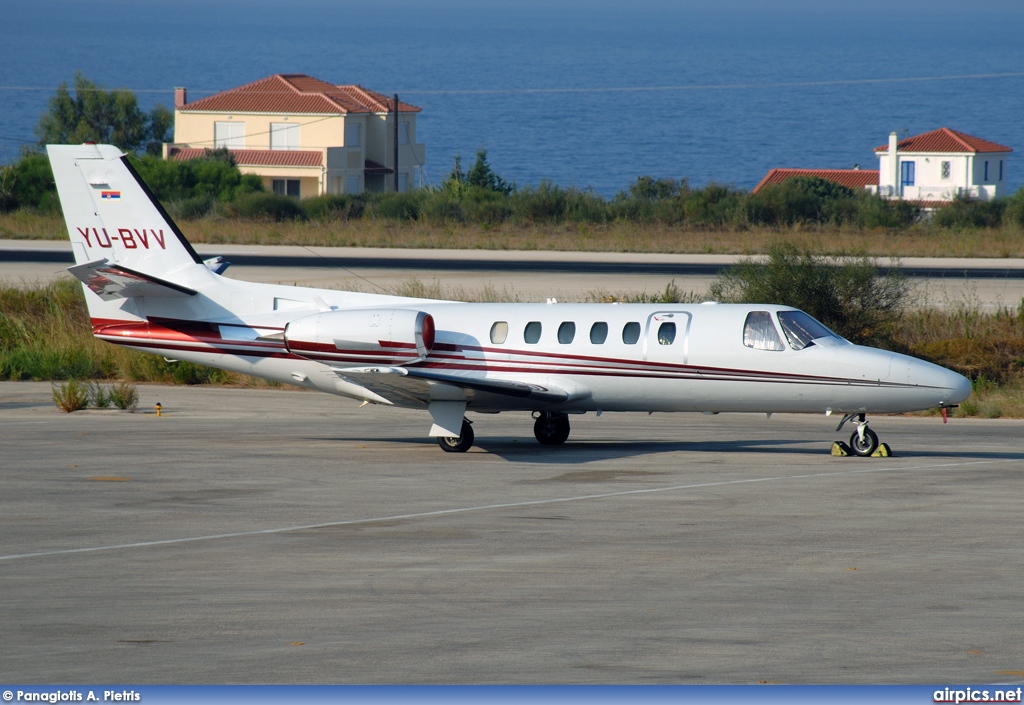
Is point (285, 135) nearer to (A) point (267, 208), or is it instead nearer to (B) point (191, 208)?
(B) point (191, 208)

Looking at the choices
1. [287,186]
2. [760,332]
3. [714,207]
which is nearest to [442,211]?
[714,207]

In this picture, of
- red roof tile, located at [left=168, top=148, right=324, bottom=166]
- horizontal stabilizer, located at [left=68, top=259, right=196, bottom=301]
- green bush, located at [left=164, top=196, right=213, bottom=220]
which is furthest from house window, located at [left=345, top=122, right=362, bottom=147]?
horizontal stabilizer, located at [left=68, top=259, right=196, bottom=301]

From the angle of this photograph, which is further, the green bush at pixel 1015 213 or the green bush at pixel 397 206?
the green bush at pixel 397 206

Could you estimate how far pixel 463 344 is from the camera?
2025 cm

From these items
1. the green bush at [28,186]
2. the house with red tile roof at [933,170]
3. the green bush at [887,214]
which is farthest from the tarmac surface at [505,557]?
the house with red tile roof at [933,170]

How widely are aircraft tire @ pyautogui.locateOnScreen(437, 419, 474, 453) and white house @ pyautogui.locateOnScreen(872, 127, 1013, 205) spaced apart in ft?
295

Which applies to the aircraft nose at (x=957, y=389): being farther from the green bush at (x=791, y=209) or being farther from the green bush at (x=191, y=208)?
the green bush at (x=191, y=208)

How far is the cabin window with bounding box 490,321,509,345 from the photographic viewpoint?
20156mm

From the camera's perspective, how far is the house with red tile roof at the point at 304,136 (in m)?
92.4

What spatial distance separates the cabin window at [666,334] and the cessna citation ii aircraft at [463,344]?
0.03 meters

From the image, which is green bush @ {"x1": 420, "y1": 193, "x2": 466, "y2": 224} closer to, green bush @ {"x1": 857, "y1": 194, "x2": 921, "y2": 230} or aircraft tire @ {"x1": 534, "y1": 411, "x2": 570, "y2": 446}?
green bush @ {"x1": 857, "y1": 194, "x2": 921, "y2": 230}

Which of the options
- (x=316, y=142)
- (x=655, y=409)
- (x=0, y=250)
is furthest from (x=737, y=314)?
(x=316, y=142)

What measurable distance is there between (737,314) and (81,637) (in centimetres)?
1209

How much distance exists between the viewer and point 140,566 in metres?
12.6
